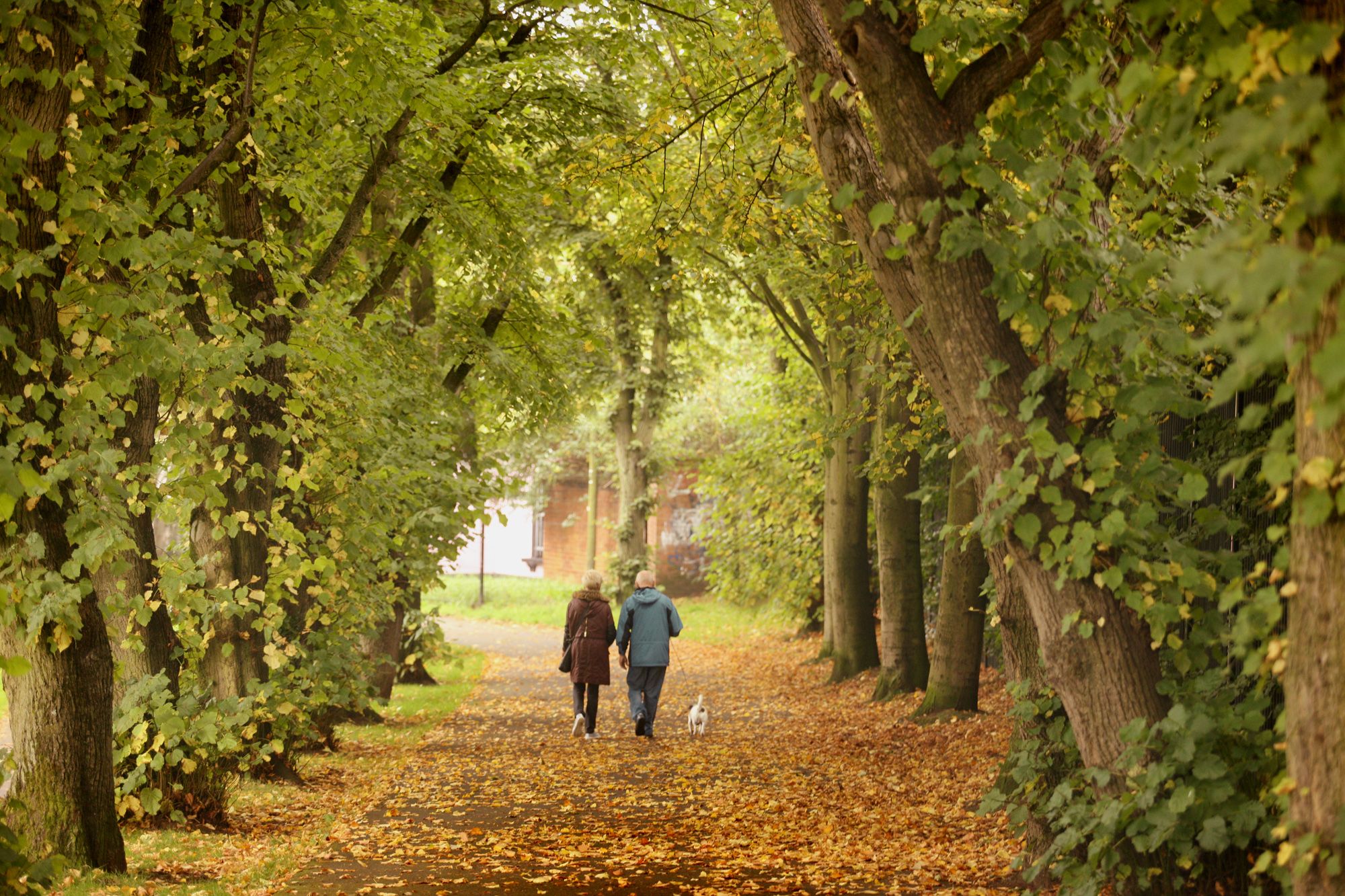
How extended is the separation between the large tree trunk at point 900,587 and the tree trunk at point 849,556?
1657 mm

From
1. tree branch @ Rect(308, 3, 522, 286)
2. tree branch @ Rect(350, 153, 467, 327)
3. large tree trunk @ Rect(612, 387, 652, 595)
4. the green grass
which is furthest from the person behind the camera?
the green grass

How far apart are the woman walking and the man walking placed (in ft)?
0.74

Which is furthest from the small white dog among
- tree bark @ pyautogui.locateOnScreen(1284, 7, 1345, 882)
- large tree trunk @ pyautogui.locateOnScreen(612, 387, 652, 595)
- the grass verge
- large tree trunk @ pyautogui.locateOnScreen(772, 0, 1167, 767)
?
large tree trunk @ pyautogui.locateOnScreen(612, 387, 652, 595)

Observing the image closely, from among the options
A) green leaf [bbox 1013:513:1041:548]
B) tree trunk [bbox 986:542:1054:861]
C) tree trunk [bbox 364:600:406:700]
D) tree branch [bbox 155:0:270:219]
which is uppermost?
tree branch [bbox 155:0:270:219]

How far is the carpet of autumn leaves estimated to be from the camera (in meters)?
7.41

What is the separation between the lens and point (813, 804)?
9.60m

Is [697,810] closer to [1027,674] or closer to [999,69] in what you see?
[1027,674]

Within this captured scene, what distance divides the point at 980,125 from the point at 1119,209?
13.7 feet

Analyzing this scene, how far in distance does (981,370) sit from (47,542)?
481 centimetres

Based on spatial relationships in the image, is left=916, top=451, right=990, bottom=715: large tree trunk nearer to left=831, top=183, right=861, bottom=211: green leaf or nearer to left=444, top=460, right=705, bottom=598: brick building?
left=831, top=183, right=861, bottom=211: green leaf

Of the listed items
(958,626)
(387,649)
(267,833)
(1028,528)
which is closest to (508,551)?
(387,649)

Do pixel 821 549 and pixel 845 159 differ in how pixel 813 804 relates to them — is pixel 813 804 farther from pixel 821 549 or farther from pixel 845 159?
pixel 821 549

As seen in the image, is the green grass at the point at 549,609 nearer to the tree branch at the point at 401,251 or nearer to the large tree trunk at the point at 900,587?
the large tree trunk at the point at 900,587

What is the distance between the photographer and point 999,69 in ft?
16.9
